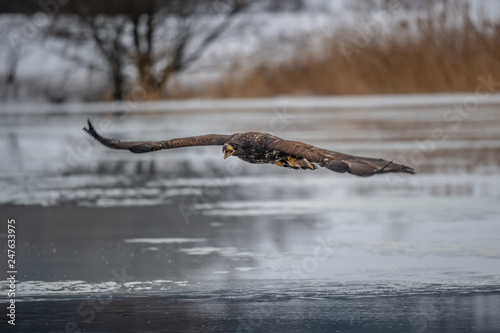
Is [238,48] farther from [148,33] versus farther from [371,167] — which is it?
[371,167]

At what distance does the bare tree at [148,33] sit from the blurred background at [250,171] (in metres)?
Answer: 0.06

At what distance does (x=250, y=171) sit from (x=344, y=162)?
8123 millimetres

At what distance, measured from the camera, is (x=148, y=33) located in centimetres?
2698

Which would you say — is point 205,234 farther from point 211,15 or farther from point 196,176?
point 211,15

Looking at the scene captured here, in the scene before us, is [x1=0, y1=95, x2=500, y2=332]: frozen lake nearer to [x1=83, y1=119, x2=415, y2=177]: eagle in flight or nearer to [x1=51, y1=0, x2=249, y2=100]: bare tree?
[x1=83, y1=119, x2=415, y2=177]: eagle in flight

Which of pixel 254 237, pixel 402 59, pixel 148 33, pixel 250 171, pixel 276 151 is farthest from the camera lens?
pixel 148 33

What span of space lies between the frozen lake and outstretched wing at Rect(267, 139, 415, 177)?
804 mm

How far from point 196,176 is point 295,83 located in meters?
10.5

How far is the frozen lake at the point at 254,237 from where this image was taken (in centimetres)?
601

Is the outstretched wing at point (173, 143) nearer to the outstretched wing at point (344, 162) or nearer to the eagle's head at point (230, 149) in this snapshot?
the eagle's head at point (230, 149)

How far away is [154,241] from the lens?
8.48 meters

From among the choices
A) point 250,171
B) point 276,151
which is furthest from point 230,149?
point 250,171

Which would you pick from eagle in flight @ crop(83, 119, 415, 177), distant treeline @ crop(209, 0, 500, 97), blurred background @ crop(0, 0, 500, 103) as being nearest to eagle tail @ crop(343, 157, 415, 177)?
eagle in flight @ crop(83, 119, 415, 177)

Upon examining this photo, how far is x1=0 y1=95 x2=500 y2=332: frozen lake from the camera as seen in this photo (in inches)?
237
